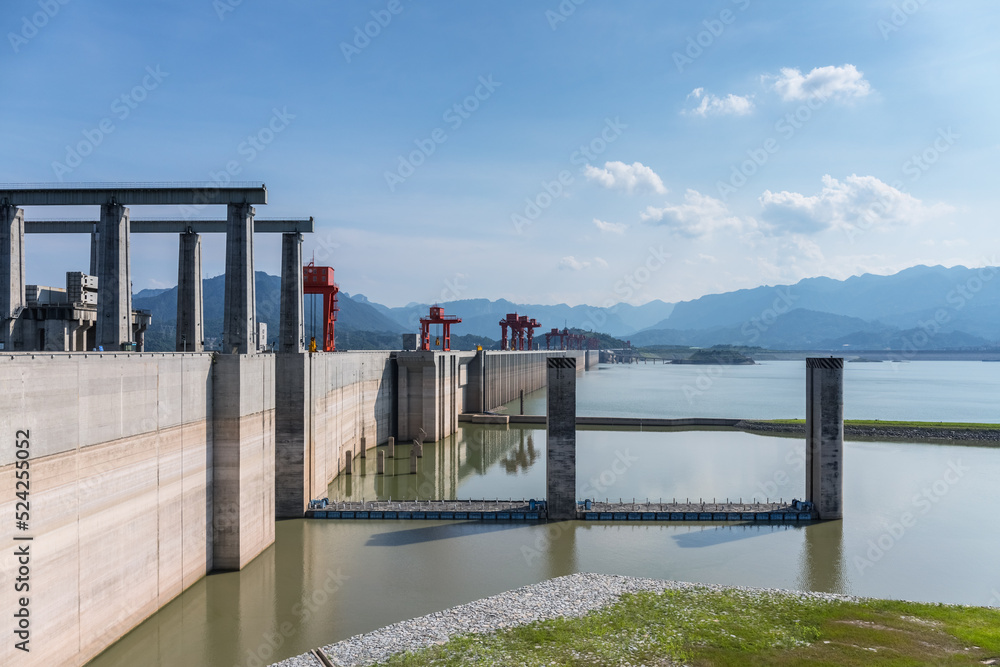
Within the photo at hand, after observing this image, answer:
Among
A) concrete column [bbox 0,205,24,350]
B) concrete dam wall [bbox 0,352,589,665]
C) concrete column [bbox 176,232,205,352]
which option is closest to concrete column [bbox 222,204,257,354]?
concrete dam wall [bbox 0,352,589,665]

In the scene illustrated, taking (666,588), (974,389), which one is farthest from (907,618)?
(974,389)

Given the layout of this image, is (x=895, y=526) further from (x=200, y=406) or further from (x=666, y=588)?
(x=200, y=406)

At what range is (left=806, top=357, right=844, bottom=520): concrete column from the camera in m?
32.9

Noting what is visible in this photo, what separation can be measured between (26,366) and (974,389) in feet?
587

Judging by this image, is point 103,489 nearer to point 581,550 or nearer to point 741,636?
point 581,550

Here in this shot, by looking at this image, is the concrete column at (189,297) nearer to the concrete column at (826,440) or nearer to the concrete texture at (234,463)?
the concrete texture at (234,463)

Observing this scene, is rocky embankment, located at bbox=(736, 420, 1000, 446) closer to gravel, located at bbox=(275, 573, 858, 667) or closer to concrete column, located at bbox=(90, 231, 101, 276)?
gravel, located at bbox=(275, 573, 858, 667)

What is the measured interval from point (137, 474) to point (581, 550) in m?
18.7

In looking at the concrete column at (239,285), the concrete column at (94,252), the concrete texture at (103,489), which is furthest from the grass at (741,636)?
the concrete column at (94,252)

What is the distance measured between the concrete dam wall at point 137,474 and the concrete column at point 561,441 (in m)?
13.5

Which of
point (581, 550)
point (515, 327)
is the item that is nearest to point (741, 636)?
point (581, 550)

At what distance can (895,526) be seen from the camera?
3216 cm

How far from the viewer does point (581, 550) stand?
28.4 meters

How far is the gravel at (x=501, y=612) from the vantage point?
60.1ft
